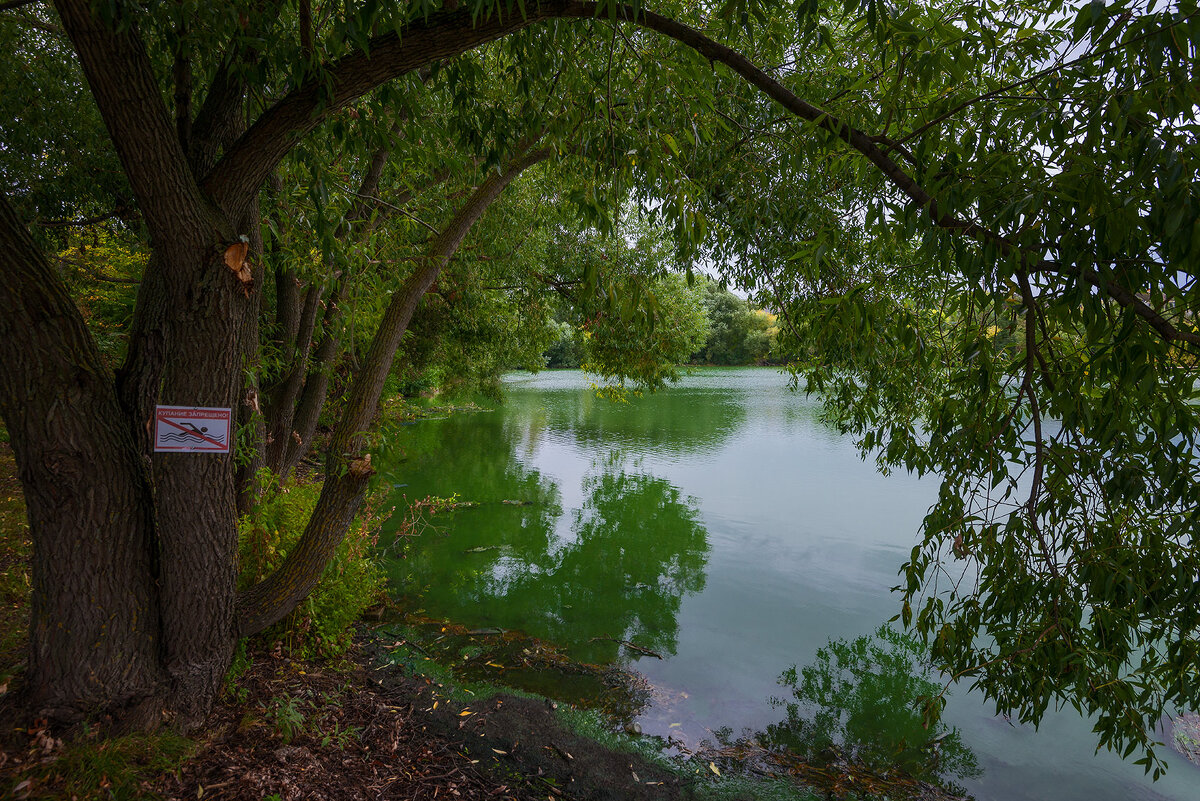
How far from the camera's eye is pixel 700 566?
698 cm

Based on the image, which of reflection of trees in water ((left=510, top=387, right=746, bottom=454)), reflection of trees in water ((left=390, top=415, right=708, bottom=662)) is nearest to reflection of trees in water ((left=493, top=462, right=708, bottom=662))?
reflection of trees in water ((left=390, top=415, right=708, bottom=662))

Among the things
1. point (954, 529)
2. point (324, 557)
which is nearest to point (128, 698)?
point (324, 557)

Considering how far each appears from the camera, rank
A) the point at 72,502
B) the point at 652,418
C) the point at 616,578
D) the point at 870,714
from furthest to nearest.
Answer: the point at 652,418 < the point at 616,578 < the point at 870,714 < the point at 72,502

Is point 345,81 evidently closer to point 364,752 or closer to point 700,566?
point 364,752

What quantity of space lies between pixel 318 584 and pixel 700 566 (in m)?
4.33

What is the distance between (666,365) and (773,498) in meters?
2.95

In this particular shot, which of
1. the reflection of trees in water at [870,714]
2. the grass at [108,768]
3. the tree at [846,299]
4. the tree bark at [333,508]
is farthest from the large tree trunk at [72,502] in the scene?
the reflection of trees in water at [870,714]

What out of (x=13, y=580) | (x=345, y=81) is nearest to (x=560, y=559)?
(x=13, y=580)

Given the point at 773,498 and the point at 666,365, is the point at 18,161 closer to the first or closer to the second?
the point at 666,365

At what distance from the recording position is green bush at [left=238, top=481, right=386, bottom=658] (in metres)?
3.76

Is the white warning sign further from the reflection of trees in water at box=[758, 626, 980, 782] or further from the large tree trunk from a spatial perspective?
the reflection of trees in water at box=[758, 626, 980, 782]

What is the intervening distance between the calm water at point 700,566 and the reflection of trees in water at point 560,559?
3cm

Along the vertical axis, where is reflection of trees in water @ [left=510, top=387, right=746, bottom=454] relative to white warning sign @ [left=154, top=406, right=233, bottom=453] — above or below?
below

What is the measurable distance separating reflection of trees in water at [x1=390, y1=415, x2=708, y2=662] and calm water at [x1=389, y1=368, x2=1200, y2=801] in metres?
0.03
